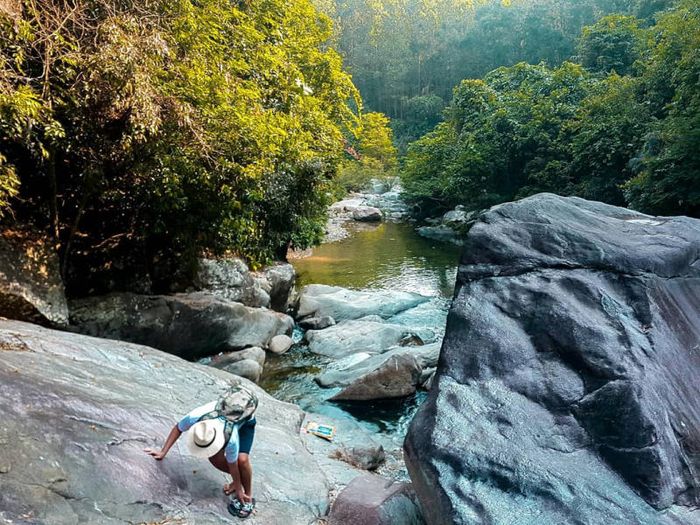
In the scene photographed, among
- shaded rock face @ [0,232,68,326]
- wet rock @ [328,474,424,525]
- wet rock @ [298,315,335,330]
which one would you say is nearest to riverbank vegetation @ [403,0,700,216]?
wet rock @ [298,315,335,330]

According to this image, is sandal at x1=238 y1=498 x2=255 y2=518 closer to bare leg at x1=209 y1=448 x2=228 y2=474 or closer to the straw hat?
bare leg at x1=209 y1=448 x2=228 y2=474

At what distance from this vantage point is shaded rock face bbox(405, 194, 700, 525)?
427 cm

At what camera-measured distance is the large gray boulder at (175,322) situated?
9.45 metres

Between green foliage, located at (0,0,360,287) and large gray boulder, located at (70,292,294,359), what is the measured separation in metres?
0.82

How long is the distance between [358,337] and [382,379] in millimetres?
2969

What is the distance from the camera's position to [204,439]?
14.3ft

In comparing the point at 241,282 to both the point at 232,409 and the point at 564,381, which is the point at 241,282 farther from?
the point at 564,381

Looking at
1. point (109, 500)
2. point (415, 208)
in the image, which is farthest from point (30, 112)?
point (415, 208)

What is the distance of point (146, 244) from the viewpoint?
428 inches

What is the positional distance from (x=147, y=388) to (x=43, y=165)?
4.59m

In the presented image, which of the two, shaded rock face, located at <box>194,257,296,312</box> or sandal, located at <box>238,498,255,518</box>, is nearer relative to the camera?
sandal, located at <box>238,498,255,518</box>

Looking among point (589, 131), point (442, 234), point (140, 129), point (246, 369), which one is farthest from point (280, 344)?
point (442, 234)

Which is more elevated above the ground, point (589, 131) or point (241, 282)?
point (589, 131)

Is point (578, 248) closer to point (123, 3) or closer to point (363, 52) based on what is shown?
point (123, 3)
